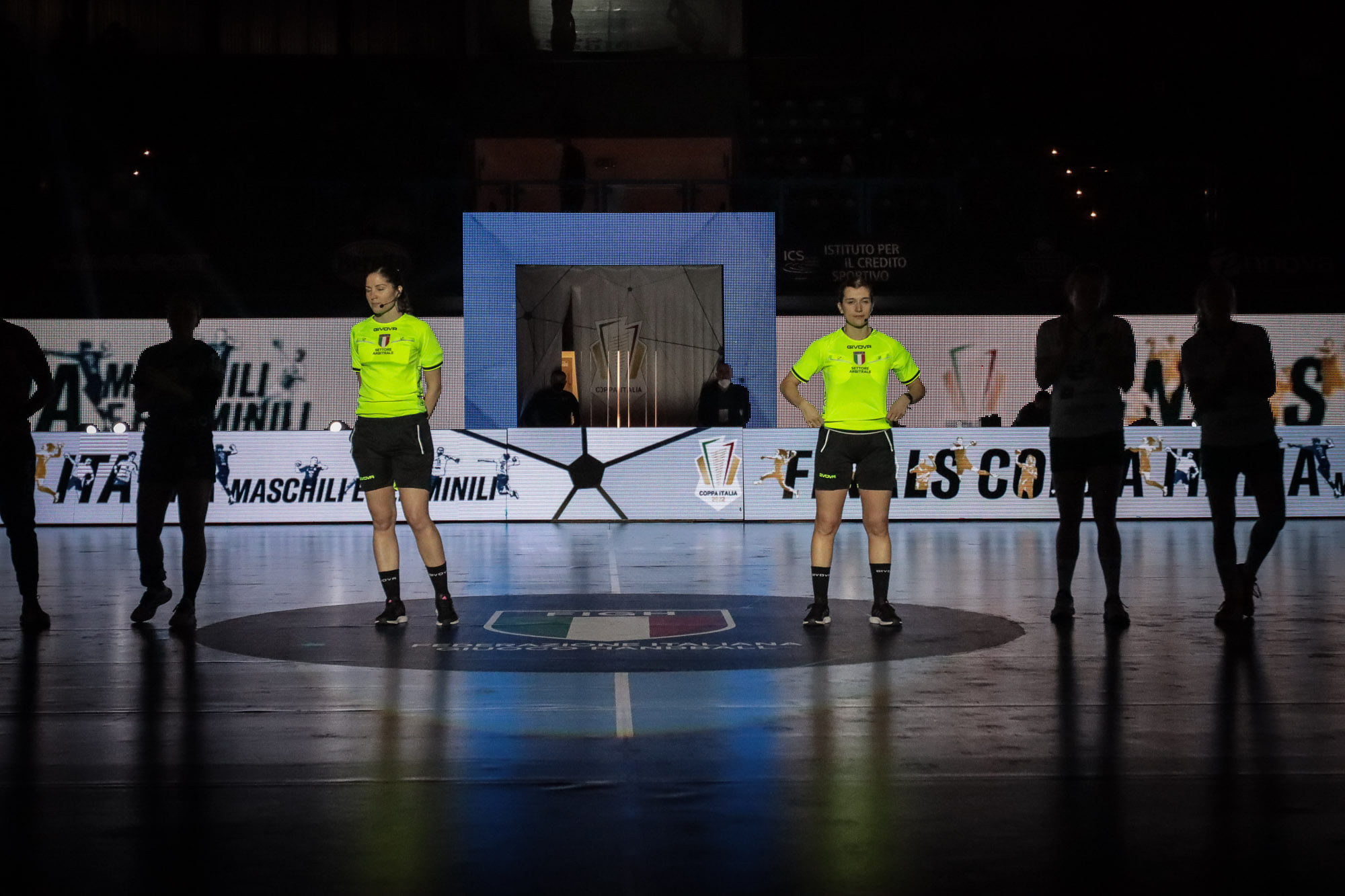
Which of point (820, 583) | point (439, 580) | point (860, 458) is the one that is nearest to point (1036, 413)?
point (860, 458)

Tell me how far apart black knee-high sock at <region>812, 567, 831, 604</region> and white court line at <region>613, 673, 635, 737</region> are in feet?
5.46

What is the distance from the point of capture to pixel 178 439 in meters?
7.65

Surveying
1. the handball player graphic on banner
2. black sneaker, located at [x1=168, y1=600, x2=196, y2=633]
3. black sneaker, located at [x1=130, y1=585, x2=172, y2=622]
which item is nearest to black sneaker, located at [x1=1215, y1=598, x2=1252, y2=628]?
black sneaker, located at [x1=168, y1=600, x2=196, y2=633]

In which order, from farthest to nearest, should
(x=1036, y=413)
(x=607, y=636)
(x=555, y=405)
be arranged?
(x=555, y=405)
(x=1036, y=413)
(x=607, y=636)

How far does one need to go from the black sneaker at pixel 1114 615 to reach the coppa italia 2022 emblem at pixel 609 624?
181 centimetres

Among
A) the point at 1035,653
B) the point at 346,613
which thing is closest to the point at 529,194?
the point at 346,613

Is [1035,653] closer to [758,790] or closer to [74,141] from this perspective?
[758,790]

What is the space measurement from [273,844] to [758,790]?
1234 millimetres

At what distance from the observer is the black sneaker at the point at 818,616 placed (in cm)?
727

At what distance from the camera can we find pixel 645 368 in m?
22.3

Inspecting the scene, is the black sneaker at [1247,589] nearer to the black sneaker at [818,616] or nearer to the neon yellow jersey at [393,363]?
the black sneaker at [818,616]

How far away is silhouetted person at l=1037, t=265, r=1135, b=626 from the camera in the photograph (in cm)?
744

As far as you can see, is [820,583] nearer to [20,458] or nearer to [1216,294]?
[1216,294]

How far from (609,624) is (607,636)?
457 mm
